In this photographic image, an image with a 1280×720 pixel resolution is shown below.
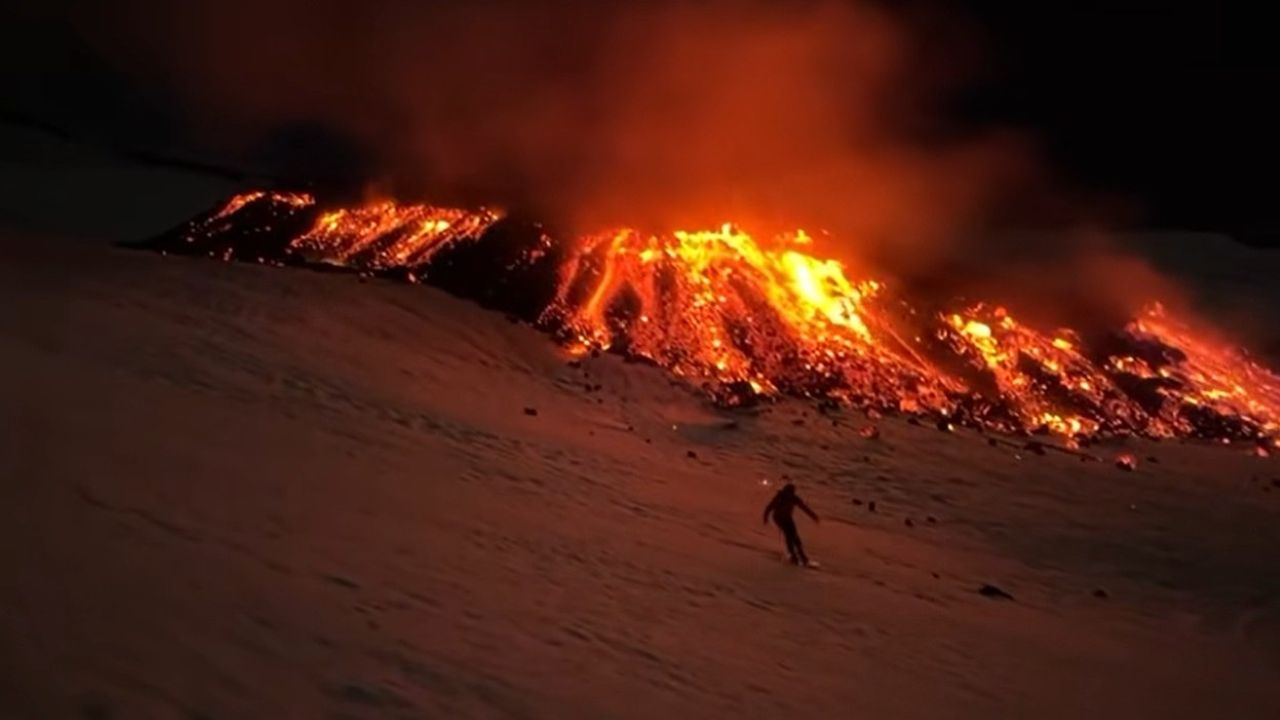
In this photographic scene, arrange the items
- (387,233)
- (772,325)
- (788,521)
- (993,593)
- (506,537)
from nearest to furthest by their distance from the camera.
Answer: (506,537), (788,521), (993,593), (772,325), (387,233)

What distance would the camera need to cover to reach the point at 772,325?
25.4 metres

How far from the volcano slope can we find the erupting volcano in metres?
1.49

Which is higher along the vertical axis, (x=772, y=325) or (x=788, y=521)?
(x=772, y=325)

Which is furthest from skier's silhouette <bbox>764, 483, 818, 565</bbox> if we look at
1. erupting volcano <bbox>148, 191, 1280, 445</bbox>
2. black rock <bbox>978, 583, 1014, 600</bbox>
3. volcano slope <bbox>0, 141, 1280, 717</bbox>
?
erupting volcano <bbox>148, 191, 1280, 445</bbox>

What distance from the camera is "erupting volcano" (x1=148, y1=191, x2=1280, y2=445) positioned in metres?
23.5

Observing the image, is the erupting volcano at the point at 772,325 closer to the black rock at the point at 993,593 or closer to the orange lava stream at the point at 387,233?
the orange lava stream at the point at 387,233

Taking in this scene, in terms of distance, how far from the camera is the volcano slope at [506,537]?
632 cm

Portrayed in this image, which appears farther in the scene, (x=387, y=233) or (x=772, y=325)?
(x=387, y=233)

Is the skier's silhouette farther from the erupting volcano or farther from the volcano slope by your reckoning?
the erupting volcano

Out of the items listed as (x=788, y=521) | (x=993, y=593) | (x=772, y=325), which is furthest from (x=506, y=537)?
(x=772, y=325)

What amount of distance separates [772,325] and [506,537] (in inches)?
606

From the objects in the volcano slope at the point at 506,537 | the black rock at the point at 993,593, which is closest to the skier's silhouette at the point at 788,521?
the volcano slope at the point at 506,537

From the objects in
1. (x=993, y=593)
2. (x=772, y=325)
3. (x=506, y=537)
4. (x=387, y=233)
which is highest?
(x=772, y=325)

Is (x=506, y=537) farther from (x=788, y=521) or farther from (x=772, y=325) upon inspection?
(x=772, y=325)
